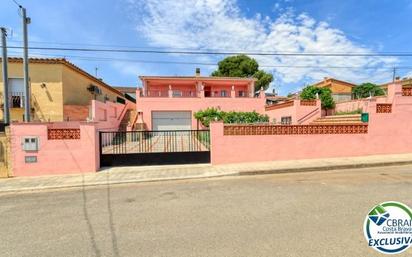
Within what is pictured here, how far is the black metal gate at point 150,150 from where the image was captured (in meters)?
9.21

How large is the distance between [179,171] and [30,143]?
204 inches

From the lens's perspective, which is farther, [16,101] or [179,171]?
[16,101]

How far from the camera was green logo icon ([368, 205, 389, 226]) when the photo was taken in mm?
3817

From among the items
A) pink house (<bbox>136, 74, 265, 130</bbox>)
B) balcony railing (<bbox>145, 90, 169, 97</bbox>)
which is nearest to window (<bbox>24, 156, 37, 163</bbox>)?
pink house (<bbox>136, 74, 265, 130</bbox>)

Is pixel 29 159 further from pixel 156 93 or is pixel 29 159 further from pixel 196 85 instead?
pixel 196 85

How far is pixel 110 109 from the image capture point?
55.7 feet

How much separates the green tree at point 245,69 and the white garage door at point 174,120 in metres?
16.2

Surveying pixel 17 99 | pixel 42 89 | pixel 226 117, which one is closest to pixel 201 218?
pixel 42 89

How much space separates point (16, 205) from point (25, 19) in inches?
327

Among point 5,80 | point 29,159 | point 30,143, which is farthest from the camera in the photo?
point 5,80

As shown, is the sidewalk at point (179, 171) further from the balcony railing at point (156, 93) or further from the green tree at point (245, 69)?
the green tree at point (245, 69)

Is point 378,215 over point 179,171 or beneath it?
over

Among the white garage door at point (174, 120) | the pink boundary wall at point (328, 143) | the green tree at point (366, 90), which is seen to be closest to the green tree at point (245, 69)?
the green tree at point (366, 90)

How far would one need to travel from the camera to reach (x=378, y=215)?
13.2 feet
